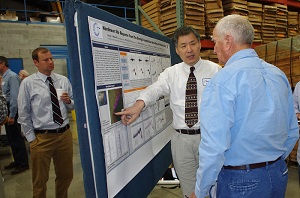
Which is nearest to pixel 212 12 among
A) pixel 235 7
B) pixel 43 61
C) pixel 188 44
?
pixel 235 7

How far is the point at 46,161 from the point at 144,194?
1270mm

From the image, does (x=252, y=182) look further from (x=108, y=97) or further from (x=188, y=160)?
(x=108, y=97)

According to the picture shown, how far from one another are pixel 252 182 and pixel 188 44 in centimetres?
144

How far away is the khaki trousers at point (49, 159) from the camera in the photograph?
9.64 feet

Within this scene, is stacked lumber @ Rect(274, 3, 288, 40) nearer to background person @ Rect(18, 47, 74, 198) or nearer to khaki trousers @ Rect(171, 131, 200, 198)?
khaki trousers @ Rect(171, 131, 200, 198)

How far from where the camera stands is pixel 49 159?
9.96 ft

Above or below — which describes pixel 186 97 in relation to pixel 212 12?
below

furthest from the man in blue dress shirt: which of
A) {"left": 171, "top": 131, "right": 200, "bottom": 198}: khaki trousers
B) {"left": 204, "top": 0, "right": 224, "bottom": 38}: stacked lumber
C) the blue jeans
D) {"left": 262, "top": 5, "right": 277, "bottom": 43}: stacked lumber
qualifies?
{"left": 262, "top": 5, "right": 277, "bottom": 43}: stacked lumber

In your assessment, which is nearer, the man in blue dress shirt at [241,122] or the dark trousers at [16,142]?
the man in blue dress shirt at [241,122]

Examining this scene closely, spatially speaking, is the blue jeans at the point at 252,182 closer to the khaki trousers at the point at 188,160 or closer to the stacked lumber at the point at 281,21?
the khaki trousers at the point at 188,160

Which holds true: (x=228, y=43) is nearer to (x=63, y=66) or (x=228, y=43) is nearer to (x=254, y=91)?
(x=254, y=91)

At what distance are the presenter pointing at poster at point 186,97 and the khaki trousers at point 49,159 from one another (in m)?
1.39

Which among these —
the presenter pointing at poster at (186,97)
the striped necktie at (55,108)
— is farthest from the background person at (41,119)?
the presenter pointing at poster at (186,97)

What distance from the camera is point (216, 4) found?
4.67 m
